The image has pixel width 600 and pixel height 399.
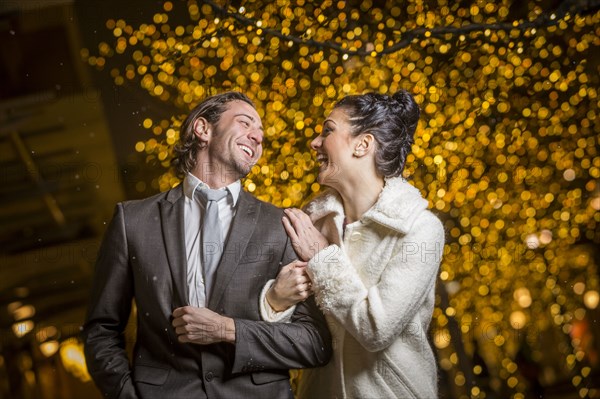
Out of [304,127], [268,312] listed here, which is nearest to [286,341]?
[268,312]

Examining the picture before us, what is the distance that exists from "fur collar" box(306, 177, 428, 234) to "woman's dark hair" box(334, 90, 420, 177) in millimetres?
43

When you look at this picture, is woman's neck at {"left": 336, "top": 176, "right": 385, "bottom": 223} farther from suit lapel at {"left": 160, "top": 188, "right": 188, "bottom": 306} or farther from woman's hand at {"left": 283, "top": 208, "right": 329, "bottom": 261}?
suit lapel at {"left": 160, "top": 188, "right": 188, "bottom": 306}

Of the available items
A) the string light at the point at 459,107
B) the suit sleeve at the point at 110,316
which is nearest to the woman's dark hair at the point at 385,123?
the string light at the point at 459,107

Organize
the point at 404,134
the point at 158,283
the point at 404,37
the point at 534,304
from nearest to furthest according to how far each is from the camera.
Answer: the point at 158,283
the point at 404,134
the point at 404,37
the point at 534,304

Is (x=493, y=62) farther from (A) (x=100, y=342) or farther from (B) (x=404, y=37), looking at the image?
(A) (x=100, y=342)

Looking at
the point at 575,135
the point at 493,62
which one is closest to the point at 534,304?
the point at 575,135

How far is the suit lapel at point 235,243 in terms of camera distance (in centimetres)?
135

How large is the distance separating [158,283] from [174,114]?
0.50 meters

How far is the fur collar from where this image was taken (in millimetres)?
1387

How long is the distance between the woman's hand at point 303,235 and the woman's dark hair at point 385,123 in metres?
0.20

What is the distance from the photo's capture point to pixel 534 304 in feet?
6.31

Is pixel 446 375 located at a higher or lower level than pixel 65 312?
lower

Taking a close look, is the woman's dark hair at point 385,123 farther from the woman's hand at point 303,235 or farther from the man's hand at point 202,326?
the man's hand at point 202,326

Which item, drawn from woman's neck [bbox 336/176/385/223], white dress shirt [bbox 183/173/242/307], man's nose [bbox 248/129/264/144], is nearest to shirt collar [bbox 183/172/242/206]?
white dress shirt [bbox 183/173/242/307]
